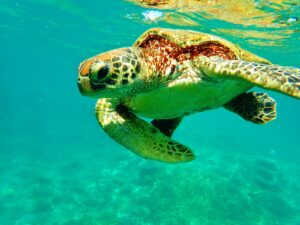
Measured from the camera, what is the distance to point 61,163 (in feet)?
60.8

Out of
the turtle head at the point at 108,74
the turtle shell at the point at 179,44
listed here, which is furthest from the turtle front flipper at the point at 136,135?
the turtle shell at the point at 179,44

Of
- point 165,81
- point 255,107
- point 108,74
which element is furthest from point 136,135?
point 255,107

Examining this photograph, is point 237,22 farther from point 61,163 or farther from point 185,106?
point 61,163

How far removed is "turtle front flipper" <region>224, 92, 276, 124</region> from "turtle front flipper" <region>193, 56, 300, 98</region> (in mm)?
1654

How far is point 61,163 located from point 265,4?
15574 mm

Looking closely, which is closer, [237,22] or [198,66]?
[198,66]

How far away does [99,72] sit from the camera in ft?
8.41

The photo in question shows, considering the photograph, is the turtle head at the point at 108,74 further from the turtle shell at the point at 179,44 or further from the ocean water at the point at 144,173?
the ocean water at the point at 144,173

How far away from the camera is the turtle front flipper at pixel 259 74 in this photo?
2.57 m

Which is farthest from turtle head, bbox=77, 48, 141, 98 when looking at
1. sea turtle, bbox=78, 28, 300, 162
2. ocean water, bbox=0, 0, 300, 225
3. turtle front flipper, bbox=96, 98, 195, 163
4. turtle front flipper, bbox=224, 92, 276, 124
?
ocean water, bbox=0, 0, 300, 225

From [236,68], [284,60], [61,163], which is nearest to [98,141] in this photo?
[61,163]

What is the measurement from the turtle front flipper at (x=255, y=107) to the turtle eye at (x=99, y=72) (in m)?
2.99

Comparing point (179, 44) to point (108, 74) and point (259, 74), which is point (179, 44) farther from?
point (108, 74)

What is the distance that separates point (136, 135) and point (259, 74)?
176cm
